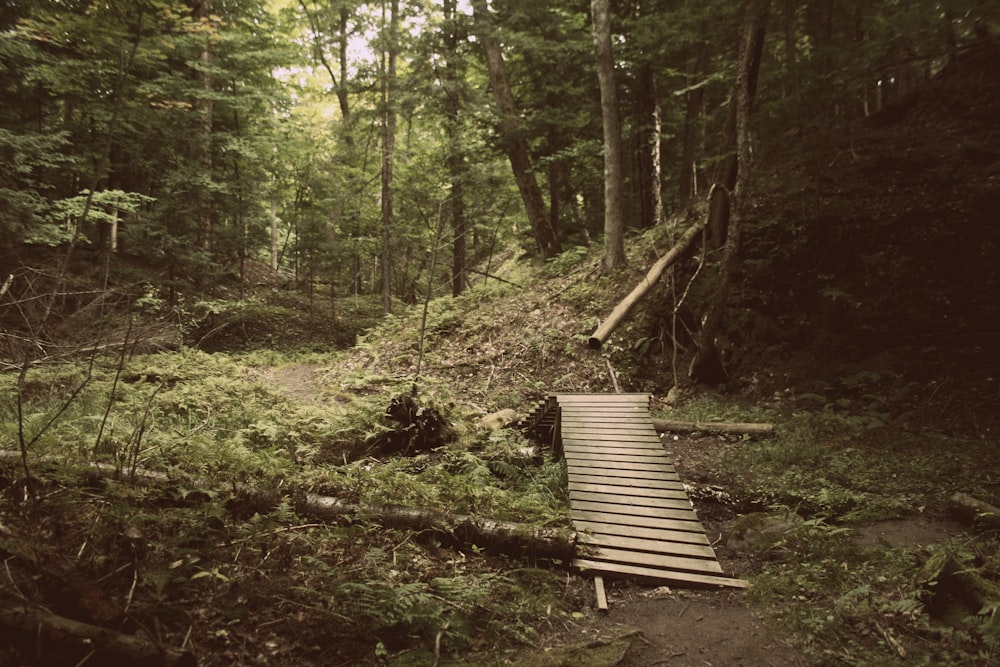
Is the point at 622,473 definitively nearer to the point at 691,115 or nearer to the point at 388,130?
the point at 691,115

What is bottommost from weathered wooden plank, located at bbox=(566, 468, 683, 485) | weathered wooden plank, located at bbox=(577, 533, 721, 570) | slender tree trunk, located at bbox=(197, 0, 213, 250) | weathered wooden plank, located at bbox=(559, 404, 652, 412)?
weathered wooden plank, located at bbox=(577, 533, 721, 570)

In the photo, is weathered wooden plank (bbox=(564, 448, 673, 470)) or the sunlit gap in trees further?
the sunlit gap in trees

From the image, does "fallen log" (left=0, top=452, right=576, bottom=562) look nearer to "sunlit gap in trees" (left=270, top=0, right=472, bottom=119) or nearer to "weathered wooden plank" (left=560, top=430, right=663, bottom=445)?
"weathered wooden plank" (left=560, top=430, right=663, bottom=445)

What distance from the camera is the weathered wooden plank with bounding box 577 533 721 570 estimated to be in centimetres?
600

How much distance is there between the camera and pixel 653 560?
589 centimetres

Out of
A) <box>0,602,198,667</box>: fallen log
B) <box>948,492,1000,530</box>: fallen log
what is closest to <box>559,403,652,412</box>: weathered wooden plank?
<box>948,492,1000,530</box>: fallen log

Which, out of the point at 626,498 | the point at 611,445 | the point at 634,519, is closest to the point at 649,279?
the point at 611,445

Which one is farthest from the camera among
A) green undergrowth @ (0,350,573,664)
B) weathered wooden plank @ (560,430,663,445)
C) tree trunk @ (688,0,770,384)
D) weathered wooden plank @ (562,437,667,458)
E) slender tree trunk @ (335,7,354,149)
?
slender tree trunk @ (335,7,354,149)

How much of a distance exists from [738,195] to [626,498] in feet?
22.7

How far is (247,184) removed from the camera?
56.3 ft

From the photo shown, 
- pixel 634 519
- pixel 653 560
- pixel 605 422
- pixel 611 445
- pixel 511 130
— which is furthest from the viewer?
pixel 511 130

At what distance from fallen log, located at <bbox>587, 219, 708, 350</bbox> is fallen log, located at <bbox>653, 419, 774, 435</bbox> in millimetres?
2464

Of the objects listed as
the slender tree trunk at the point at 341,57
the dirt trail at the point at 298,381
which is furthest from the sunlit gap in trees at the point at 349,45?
the dirt trail at the point at 298,381

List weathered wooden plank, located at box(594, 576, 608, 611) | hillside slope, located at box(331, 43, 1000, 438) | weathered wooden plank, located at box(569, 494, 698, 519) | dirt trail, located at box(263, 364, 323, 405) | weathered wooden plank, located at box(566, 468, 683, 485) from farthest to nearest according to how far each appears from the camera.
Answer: dirt trail, located at box(263, 364, 323, 405)
hillside slope, located at box(331, 43, 1000, 438)
weathered wooden plank, located at box(566, 468, 683, 485)
weathered wooden plank, located at box(569, 494, 698, 519)
weathered wooden plank, located at box(594, 576, 608, 611)
